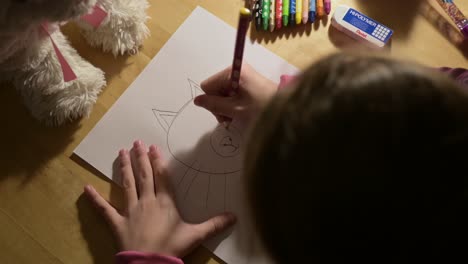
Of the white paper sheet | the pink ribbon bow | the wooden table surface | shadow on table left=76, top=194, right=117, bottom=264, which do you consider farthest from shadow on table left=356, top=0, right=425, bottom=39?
shadow on table left=76, top=194, right=117, bottom=264

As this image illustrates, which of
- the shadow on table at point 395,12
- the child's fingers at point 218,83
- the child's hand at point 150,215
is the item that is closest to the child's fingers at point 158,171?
the child's hand at point 150,215

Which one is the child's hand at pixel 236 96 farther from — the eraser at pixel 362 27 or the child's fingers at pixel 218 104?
the eraser at pixel 362 27

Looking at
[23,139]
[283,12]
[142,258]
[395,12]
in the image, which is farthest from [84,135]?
[395,12]

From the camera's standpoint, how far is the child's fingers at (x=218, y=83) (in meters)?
0.55

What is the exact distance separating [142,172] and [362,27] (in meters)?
0.36

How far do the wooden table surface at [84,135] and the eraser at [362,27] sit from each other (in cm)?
2

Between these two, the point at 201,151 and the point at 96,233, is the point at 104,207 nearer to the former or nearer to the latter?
the point at 96,233

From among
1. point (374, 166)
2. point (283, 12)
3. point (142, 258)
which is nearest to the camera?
point (374, 166)

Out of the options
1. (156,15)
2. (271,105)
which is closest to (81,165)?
(156,15)

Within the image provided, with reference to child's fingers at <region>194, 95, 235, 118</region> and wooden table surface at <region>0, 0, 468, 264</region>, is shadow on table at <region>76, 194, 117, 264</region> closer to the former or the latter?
wooden table surface at <region>0, 0, 468, 264</region>

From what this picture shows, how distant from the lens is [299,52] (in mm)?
634

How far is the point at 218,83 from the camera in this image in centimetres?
56

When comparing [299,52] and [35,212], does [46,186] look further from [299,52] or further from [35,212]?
[299,52]

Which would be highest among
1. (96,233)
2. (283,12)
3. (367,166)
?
(367,166)
